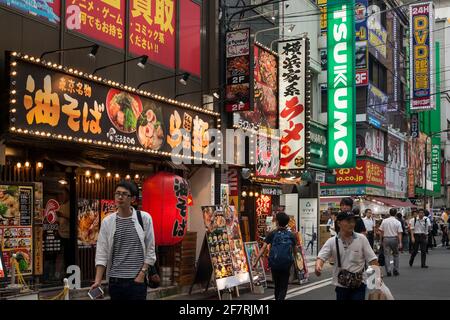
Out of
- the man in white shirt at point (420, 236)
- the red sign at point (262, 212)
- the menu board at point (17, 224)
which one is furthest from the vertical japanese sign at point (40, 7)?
the man in white shirt at point (420, 236)

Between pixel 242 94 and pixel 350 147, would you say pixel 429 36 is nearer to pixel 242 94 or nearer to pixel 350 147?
pixel 350 147

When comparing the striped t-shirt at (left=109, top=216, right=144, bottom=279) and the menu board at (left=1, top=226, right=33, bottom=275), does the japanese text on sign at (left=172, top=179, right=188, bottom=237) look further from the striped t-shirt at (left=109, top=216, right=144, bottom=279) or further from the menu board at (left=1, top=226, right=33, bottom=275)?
the striped t-shirt at (left=109, top=216, right=144, bottom=279)

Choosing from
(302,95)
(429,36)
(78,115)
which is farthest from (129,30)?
(429,36)

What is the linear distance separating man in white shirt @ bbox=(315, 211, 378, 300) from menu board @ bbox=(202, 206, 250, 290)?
546 centimetres

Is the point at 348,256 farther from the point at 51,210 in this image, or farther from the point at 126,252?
the point at 51,210

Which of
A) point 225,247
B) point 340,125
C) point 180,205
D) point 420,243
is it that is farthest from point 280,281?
point 340,125

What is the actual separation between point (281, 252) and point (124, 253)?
437cm

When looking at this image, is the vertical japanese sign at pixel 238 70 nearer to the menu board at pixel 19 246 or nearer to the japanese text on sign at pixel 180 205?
the japanese text on sign at pixel 180 205

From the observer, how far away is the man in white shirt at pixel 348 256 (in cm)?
714

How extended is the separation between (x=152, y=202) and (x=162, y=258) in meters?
3.32

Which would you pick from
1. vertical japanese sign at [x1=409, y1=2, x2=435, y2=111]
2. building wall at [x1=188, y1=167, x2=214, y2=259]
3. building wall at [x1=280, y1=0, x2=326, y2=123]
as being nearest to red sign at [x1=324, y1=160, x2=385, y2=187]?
building wall at [x1=280, y1=0, x2=326, y2=123]

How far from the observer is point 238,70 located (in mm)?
16094

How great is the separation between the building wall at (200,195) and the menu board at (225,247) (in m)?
2.06

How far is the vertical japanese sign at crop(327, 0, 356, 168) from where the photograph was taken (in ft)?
78.3
